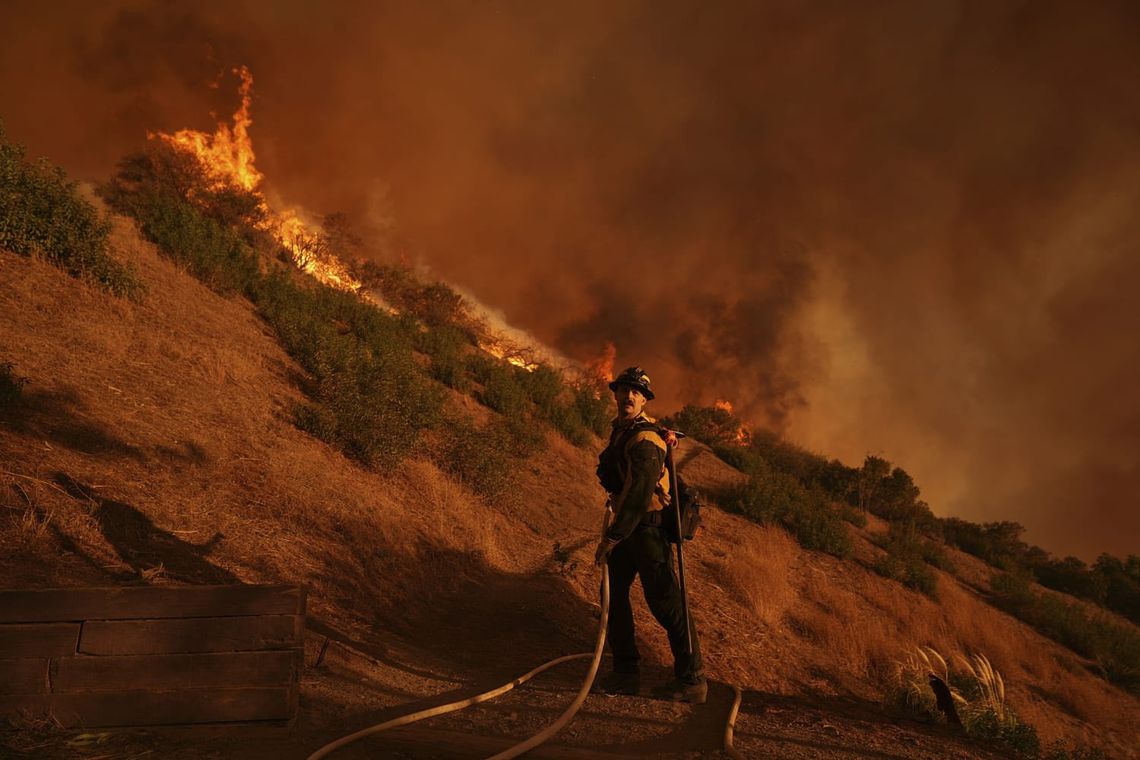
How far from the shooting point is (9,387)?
6.47 metres

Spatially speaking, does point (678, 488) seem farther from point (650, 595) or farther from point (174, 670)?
point (174, 670)

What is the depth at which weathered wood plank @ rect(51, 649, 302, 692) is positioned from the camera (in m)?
2.93

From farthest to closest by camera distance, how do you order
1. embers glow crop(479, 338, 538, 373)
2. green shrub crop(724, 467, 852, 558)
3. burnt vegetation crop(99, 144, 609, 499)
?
embers glow crop(479, 338, 538, 373)
green shrub crop(724, 467, 852, 558)
burnt vegetation crop(99, 144, 609, 499)

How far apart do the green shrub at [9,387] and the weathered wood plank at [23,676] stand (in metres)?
5.07

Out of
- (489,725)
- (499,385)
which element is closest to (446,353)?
(499,385)

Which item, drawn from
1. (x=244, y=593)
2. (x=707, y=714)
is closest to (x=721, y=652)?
(x=707, y=714)

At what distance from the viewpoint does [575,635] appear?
6.94 m

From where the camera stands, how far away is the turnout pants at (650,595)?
Result: 15.3ft

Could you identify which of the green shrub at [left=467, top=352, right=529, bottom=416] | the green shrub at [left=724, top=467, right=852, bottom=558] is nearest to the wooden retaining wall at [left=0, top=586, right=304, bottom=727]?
the green shrub at [left=467, top=352, right=529, bottom=416]

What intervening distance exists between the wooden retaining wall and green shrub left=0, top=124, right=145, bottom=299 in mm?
9231

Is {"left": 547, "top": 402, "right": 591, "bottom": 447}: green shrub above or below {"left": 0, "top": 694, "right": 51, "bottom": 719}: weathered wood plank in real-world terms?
Answer: above

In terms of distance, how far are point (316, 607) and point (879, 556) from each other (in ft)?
46.3

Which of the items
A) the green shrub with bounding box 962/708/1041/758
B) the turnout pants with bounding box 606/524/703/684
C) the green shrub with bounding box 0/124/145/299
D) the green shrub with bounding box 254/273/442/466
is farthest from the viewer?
the green shrub with bounding box 254/273/442/466

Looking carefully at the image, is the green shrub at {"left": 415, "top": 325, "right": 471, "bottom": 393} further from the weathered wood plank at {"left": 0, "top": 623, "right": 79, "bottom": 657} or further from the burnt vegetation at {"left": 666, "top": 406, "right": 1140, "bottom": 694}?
the weathered wood plank at {"left": 0, "top": 623, "right": 79, "bottom": 657}
